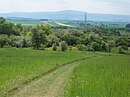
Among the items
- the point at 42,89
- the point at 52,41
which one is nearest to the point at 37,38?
the point at 52,41

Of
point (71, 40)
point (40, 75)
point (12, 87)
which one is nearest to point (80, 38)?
point (71, 40)

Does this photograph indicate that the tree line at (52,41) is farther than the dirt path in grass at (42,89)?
Yes

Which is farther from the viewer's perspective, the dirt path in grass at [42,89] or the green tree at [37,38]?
the green tree at [37,38]

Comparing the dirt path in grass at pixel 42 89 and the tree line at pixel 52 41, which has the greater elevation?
the dirt path in grass at pixel 42 89

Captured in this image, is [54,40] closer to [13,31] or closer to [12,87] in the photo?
[13,31]

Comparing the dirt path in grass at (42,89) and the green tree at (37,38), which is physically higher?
the dirt path in grass at (42,89)

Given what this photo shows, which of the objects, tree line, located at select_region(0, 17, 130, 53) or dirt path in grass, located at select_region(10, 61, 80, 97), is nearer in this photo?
dirt path in grass, located at select_region(10, 61, 80, 97)

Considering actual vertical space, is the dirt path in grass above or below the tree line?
above

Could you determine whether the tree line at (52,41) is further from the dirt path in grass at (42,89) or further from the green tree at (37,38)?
the dirt path in grass at (42,89)

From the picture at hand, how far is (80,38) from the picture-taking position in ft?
416

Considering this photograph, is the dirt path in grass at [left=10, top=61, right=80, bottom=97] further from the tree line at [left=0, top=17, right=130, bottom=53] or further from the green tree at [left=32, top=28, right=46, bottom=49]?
the green tree at [left=32, top=28, right=46, bottom=49]

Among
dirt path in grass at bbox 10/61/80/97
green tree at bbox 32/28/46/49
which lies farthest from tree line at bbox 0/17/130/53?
dirt path in grass at bbox 10/61/80/97

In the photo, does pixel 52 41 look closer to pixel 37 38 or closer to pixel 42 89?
pixel 37 38

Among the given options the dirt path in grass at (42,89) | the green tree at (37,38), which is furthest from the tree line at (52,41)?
the dirt path in grass at (42,89)
